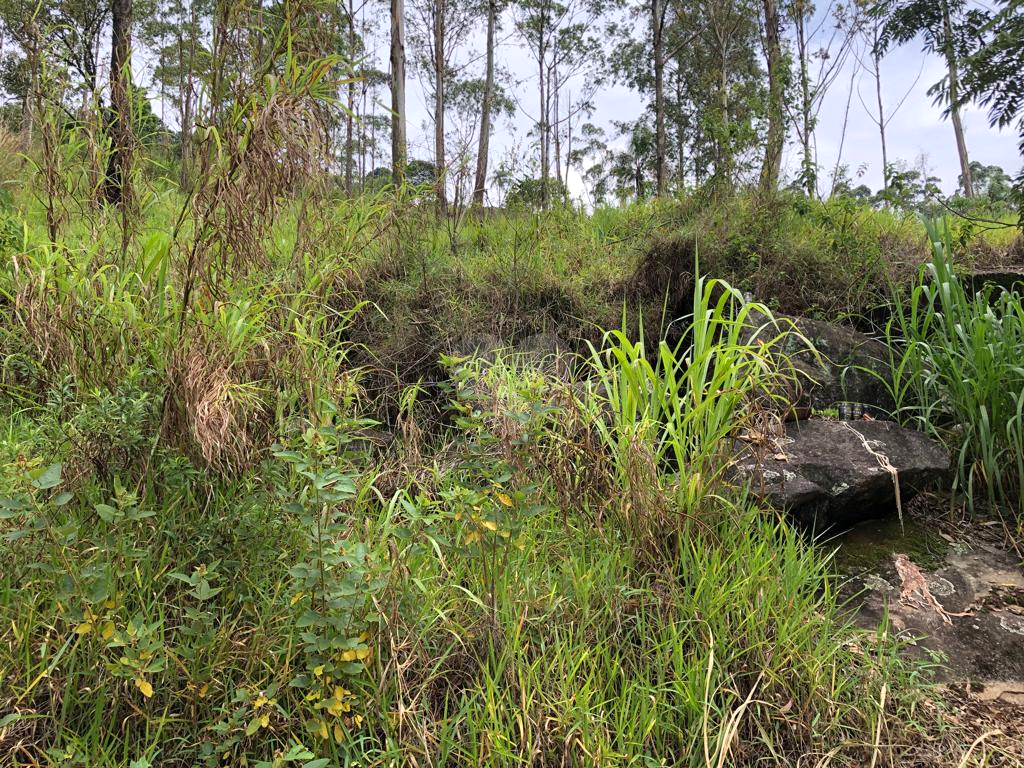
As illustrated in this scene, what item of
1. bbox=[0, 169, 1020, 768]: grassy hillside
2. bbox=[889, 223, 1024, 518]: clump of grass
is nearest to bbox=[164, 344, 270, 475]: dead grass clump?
bbox=[0, 169, 1020, 768]: grassy hillside

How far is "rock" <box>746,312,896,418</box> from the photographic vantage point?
3299mm

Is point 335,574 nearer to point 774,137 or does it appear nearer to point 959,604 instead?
point 959,604

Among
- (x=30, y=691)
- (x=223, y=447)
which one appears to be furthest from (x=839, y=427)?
(x=30, y=691)

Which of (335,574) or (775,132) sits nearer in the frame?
(335,574)

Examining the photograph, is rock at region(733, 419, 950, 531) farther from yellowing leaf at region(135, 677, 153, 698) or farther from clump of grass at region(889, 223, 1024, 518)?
yellowing leaf at region(135, 677, 153, 698)

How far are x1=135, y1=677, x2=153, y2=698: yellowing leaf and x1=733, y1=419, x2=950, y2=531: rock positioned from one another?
2.01 m

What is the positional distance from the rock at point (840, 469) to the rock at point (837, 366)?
13.5 inches

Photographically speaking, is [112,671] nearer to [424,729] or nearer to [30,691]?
[30,691]

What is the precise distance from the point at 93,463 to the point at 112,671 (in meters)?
0.72

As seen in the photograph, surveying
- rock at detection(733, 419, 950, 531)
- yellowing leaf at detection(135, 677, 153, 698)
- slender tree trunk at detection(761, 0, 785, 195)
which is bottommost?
yellowing leaf at detection(135, 677, 153, 698)

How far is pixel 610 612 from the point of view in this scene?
191 centimetres

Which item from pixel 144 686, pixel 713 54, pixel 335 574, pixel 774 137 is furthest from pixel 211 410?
pixel 713 54

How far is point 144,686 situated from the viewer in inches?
56.1

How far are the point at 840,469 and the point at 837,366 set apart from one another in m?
0.93
